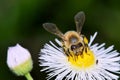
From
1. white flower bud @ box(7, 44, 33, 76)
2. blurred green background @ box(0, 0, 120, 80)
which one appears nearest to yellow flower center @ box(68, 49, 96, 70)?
white flower bud @ box(7, 44, 33, 76)

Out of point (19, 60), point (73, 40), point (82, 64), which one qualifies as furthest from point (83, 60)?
point (19, 60)

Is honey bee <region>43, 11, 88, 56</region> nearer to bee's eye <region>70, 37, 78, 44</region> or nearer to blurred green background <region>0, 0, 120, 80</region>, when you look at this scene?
bee's eye <region>70, 37, 78, 44</region>

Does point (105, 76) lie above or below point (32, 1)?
below

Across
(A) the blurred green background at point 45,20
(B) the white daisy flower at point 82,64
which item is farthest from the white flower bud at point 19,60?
(A) the blurred green background at point 45,20

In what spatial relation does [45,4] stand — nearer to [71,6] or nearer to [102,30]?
[71,6]

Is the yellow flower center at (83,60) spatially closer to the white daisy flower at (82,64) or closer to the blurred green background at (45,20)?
the white daisy flower at (82,64)

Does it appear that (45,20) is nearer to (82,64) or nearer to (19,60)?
(82,64)

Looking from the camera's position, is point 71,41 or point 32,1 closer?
point 71,41

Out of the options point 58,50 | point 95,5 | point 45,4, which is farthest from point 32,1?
point 58,50
